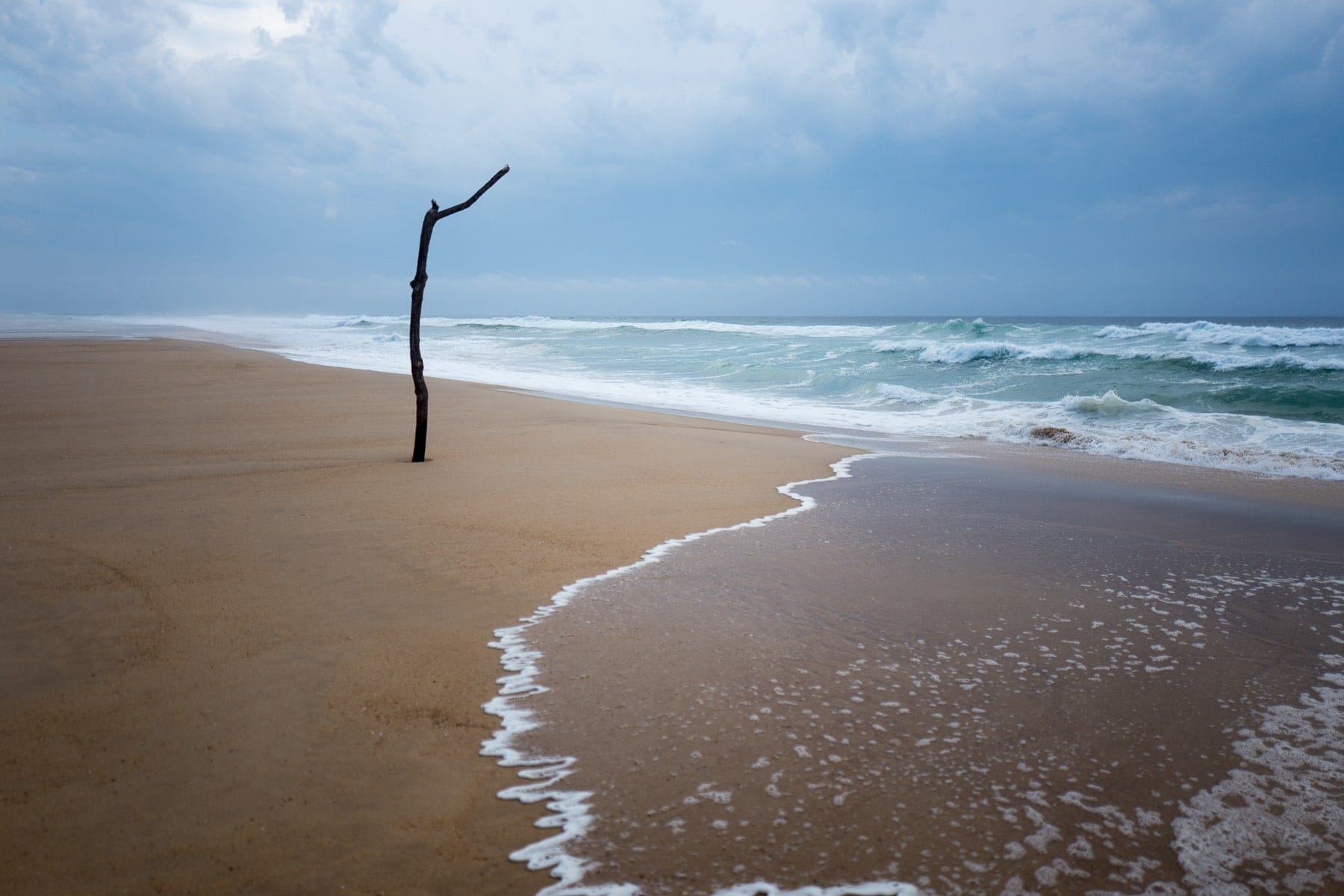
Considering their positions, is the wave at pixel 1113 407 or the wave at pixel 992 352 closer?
the wave at pixel 1113 407

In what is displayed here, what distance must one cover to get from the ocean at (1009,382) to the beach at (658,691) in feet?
17.8

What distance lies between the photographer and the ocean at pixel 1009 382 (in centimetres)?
1094

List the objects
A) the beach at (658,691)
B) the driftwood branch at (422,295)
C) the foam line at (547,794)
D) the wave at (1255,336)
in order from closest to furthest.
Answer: the foam line at (547,794)
the beach at (658,691)
the driftwood branch at (422,295)
the wave at (1255,336)

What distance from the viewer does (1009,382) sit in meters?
19.5

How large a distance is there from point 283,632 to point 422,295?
4.95m

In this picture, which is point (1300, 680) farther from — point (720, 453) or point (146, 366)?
point (146, 366)

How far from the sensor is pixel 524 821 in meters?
2.15

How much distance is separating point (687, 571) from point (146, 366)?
17839 millimetres

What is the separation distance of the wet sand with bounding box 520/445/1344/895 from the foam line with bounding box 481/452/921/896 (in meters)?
0.03

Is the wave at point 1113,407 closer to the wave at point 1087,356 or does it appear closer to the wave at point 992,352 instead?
the wave at point 1087,356

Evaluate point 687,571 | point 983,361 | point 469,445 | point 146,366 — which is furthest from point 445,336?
point 687,571

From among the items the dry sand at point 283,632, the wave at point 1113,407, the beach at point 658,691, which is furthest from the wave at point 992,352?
the beach at point 658,691

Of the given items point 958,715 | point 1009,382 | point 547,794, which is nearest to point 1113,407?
point 1009,382

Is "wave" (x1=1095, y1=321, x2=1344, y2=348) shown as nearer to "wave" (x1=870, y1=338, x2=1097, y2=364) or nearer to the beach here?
"wave" (x1=870, y1=338, x2=1097, y2=364)
